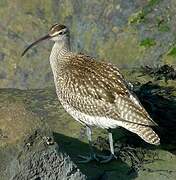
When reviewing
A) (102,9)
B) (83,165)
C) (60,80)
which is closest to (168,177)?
(83,165)

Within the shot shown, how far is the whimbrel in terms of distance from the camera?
33.0 ft

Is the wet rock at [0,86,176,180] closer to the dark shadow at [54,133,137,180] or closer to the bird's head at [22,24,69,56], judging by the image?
the dark shadow at [54,133,137,180]

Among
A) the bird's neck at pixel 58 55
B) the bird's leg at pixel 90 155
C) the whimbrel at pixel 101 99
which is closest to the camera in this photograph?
the whimbrel at pixel 101 99

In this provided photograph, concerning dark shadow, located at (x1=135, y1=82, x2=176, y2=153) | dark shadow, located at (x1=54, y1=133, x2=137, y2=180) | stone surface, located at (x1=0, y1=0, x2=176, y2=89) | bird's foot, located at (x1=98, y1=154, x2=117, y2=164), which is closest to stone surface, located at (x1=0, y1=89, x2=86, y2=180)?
dark shadow, located at (x1=54, y1=133, x2=137, y2=180)

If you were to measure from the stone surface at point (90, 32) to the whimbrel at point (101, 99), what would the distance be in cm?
458

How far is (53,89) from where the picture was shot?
13516mm

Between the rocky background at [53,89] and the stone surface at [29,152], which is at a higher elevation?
the stone surface at [29,152]

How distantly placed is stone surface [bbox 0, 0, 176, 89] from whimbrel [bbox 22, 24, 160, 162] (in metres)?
4.58

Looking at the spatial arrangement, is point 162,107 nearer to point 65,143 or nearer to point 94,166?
point 65,143

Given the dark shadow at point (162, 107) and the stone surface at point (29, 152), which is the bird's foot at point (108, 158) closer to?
the dark shadow at point (162, 107)

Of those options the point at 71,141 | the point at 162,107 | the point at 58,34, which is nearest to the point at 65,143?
the point at 71,141

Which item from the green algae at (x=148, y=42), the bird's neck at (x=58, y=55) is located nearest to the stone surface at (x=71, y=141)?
the bird's neck at (x=58, y=55)

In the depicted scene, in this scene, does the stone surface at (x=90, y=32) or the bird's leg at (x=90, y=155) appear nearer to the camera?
the bird's leg at (x=90, y=155)

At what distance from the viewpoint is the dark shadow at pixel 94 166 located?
33.3ft
